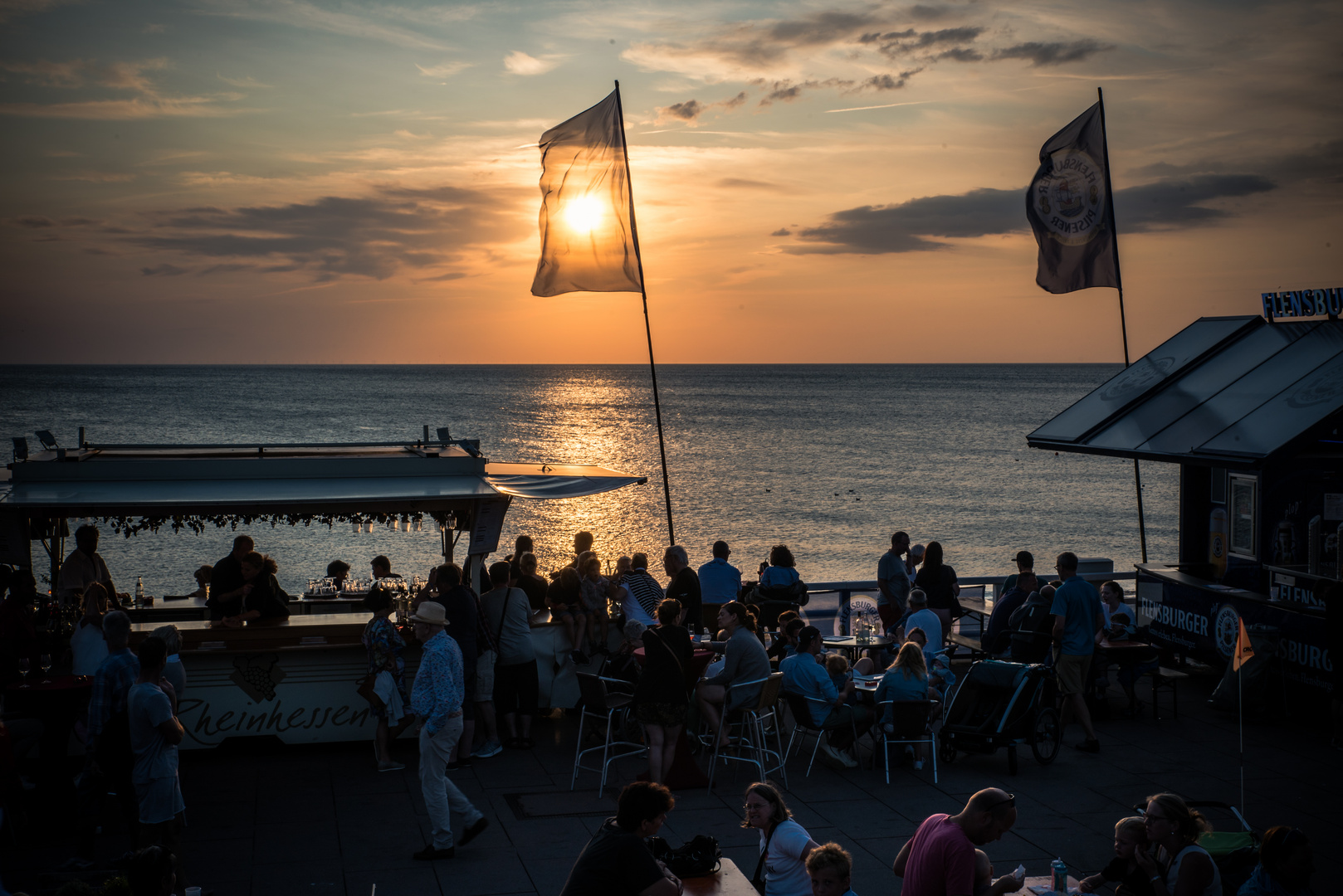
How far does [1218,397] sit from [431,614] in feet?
33.8

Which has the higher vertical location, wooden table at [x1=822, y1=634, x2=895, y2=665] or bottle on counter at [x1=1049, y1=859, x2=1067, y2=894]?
bottle on counter at [x1=1049, y1=859, x2=1067, y2=894]

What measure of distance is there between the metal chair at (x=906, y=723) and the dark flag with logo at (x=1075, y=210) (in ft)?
29.5

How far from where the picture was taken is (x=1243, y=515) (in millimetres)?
13430

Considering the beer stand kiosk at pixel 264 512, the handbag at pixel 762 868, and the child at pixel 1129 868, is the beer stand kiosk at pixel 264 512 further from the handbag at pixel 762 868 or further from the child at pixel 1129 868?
the child at pixel 1129 868

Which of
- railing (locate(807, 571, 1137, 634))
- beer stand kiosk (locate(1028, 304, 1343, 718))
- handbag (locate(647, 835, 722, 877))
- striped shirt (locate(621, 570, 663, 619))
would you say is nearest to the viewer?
handbag (locate(647, 835, 722, 877))

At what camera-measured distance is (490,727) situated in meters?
9.53

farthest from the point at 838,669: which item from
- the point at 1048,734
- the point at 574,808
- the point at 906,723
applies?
the point at 574,808

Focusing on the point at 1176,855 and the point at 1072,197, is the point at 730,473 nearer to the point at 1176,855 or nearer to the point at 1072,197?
the point at 1072,197

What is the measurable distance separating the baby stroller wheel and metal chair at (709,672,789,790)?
2306 millimetres

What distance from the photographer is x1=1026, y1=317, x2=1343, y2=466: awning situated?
11.1 meters

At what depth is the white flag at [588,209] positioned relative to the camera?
13.3 meters

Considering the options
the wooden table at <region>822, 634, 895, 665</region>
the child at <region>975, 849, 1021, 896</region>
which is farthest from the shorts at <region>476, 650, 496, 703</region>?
the child at <region>975, 849, 1021, 896</region>

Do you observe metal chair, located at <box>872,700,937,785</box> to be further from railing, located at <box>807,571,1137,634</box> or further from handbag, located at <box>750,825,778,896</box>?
railing, located at <box>807,571,1137,634</box>

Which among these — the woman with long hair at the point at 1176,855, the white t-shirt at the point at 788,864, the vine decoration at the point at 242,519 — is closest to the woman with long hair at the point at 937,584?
the vine decoration at the point at 242,519
